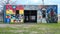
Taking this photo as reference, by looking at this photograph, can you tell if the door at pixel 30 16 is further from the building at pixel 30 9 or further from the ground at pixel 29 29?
the ground at pixel 29 29

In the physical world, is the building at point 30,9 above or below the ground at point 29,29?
above

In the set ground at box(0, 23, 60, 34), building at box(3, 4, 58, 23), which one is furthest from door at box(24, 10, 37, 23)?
ground at box(0, 23, 60, 34)

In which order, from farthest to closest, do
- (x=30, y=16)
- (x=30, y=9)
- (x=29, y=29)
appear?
(x=30, y=16) → (x=30, y=9) → (x=29, y=29)

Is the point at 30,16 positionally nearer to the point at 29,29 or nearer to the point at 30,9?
the point at 30,9

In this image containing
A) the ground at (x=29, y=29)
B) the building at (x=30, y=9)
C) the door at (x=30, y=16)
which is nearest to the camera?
the ground at (x=29, y=29)

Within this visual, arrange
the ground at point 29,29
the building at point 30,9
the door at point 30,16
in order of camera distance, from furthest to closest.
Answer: the door at point 30,16 < the building at point 30,9 < the ground at point 29,29

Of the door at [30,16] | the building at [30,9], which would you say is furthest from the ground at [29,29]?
the door at [30,16]

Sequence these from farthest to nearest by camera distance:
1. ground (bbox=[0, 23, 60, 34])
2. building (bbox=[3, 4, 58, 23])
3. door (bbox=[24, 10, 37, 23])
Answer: door (bbox=[24, 10, 37, 23]) < building (bbox=[3, 4, 58, 23]) < ground (bbox=[0, 23, 60, 34])

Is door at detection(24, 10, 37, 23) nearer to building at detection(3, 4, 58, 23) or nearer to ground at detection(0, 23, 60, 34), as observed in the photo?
building at detection(3, 4, 58, 23)

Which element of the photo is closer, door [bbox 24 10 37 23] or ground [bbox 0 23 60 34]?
ground [bbox 0 23 60 34]

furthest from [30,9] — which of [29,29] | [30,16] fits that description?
[29,29]

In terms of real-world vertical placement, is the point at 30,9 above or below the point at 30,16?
above

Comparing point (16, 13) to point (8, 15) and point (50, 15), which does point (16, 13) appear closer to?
point (8, 15)

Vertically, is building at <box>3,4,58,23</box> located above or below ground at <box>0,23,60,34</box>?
above
